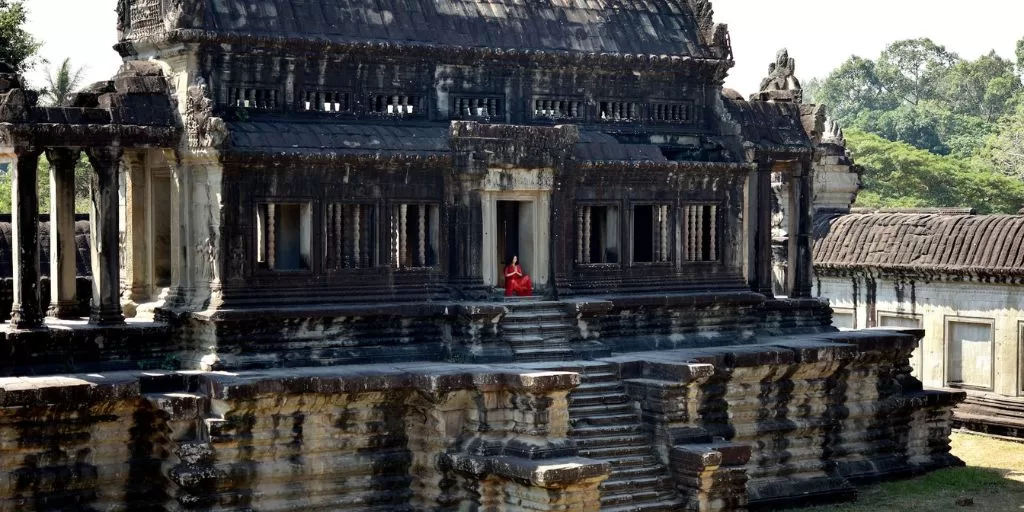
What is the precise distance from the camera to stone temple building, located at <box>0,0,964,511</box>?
1797 centimetres

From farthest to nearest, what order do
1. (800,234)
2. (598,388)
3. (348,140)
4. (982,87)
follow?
1. (982,87)
2. (800,234)
3. (348,140)
4. (598,388)

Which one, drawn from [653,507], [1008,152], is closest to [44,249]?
[653,507]

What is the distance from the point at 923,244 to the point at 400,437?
12.6m

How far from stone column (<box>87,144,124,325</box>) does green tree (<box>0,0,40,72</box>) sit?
469 inches

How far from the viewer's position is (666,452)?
63.7ft

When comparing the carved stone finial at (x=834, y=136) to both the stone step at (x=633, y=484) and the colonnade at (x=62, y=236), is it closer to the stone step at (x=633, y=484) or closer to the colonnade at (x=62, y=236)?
the stone step at (x=633, y=484)

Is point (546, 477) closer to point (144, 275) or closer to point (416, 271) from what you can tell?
point (416, 271)

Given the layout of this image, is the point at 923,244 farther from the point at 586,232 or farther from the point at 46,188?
the point at 46,188

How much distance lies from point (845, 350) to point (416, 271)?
5980 mm

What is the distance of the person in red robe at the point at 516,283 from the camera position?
21.0 metres

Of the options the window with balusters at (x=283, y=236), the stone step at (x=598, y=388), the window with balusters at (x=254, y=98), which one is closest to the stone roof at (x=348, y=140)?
the window with balusters at (x=254, y=98)

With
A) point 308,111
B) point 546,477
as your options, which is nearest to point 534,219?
point 308,111

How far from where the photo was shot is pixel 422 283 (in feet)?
67.5

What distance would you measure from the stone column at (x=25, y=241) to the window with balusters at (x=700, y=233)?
28.1 feet
